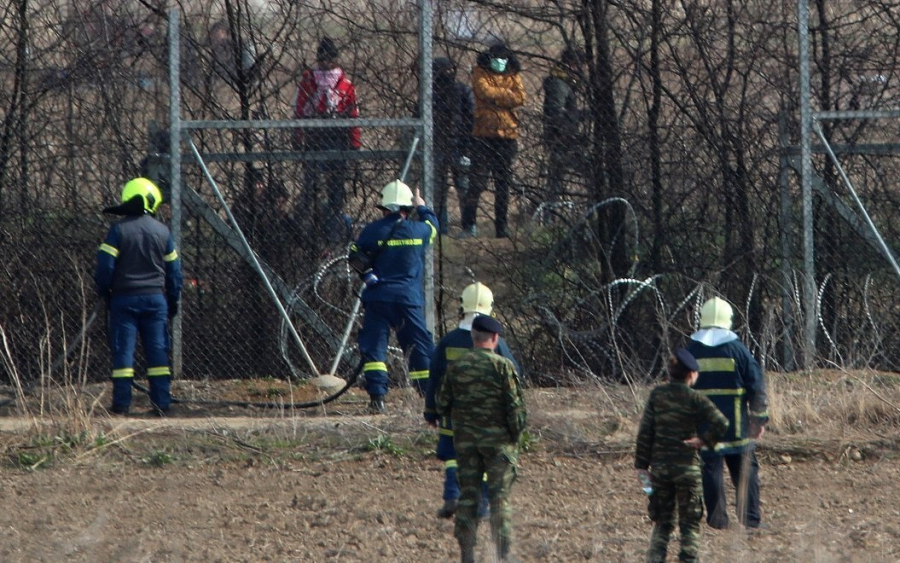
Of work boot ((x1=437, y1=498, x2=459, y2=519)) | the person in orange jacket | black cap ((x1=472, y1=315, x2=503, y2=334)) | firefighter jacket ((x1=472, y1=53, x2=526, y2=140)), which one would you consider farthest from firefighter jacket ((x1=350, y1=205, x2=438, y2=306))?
black cap ((x1=472, y1=315, x2=503, y2=334))

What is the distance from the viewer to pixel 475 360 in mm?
6129

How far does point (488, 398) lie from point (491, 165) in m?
4.46

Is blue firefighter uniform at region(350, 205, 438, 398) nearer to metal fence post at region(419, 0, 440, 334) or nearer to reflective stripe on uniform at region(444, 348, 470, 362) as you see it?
metal fence post at region(419, 0, 440, 334)

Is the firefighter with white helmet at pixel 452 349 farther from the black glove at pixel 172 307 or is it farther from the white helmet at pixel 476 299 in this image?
the black glove at pixel 172 307

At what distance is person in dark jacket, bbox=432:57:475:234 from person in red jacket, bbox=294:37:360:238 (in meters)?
0.65

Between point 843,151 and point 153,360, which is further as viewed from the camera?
point 843,151

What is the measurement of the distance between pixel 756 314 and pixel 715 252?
0.60 meters

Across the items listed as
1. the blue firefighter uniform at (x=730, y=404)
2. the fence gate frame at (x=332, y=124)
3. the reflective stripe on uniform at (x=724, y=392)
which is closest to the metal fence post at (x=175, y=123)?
the fence gate frame at (x=332, y=124)

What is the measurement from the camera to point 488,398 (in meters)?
6.09

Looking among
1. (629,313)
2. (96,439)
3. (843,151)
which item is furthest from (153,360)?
(843,151)

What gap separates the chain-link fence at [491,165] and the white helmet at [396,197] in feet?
2.50

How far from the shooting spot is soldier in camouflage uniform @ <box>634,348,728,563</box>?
5824 mm

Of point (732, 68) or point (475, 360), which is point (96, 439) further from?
point (732, 68)

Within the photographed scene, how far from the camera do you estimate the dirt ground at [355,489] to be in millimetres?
6473
